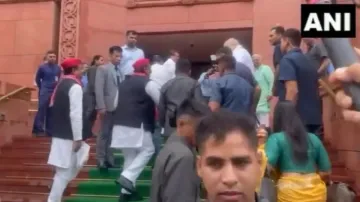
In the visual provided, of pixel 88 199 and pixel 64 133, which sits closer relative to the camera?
pixel 64 133

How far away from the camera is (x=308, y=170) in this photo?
5434 mm

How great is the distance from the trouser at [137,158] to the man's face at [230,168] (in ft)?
18.2

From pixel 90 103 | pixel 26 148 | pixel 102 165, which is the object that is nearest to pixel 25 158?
pixel 26 148

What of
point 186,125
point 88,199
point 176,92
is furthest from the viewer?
point 88,199

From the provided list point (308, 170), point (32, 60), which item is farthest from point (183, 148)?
point (32, 60)

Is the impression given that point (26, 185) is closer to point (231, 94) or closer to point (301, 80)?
point (231, 94)

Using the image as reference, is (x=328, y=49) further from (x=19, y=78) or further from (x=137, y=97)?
(x=19, y=78)

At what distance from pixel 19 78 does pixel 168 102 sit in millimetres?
Result: 10510

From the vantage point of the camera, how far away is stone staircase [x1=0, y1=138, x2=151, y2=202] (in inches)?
354

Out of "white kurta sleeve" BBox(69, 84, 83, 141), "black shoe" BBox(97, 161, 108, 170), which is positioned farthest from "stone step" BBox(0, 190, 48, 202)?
"white kurta sleeve" BBox(69, 84, 83, 141)

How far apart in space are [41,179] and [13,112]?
338cm

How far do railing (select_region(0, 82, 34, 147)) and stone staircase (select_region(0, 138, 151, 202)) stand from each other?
59 centimetres

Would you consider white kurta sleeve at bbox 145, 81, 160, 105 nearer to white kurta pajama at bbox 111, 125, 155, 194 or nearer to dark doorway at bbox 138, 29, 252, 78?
white kurta pajama at bbox 111, 125, 155, 194

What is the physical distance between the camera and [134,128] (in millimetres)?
8164
